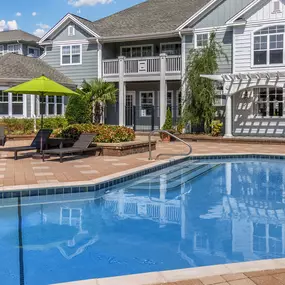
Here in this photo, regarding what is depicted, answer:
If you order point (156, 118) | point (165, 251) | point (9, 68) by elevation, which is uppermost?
point (9, 68)

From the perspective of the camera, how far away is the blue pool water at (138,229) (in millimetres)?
5156

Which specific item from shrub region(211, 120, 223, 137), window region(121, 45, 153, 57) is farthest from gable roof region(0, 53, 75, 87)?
shrub region(211, 120, 223, 137)

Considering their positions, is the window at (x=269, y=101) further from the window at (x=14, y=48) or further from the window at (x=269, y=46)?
the window at (x=14, y=48)

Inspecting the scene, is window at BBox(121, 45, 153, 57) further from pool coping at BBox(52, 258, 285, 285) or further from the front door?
pool coping at BBox(52, 258, 285, 285)

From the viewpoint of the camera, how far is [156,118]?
86.0 feet

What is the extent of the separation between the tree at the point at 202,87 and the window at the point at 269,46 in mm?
1864

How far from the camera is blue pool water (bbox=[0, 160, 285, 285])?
5.16 meters

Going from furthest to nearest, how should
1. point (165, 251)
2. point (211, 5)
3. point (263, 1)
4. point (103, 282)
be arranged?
point (211, 5) < point (263, 1) < point (165, 251) < point (103, 282)

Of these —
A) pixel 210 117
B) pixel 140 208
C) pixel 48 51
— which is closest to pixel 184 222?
pixel 140 208

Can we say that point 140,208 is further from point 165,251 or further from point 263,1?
point 263,1

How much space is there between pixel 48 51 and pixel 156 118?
9.13 meters

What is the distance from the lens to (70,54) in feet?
88.4

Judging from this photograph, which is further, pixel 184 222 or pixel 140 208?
pixel 140 208

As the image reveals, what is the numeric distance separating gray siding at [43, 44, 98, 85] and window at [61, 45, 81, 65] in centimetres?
31
